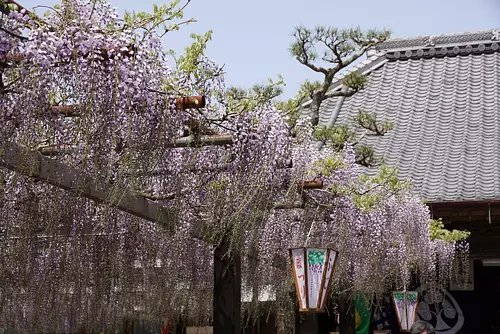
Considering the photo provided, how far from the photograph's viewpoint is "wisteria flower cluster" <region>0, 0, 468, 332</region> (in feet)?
12.7

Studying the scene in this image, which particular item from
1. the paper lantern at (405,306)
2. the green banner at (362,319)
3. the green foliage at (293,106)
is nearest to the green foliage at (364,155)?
the green foliage at (293,106)

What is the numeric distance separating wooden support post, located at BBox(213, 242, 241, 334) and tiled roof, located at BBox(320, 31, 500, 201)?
471cm

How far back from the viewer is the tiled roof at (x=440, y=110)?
1067 cm

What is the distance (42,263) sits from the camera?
7500 millimetres

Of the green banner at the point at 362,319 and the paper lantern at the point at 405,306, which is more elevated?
the paper lantern at the point at 405,306

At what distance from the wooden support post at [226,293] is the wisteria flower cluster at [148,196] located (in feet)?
0.42

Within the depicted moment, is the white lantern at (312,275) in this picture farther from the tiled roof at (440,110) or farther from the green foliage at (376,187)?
the tiled roof at (440,110)

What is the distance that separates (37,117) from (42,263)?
3.88 metres

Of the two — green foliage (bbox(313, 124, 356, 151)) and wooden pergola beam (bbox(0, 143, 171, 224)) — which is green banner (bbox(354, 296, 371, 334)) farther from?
wooden pergola beam (bbox(0, 143, 171, 224))

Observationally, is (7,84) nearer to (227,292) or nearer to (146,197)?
(146,197)

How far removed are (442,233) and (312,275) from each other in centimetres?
460

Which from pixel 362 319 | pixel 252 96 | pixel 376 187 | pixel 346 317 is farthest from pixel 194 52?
pixel 362 319

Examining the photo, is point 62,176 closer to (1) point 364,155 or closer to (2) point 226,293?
(2) point 226,293

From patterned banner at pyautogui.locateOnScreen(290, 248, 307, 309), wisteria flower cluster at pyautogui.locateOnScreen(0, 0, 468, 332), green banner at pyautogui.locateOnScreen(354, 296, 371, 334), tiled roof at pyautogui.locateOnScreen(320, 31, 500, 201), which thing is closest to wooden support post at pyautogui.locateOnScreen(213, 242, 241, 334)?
wisteria flower cluster at pyautogui.locateOnScreen(0, 0, 468, 332)
